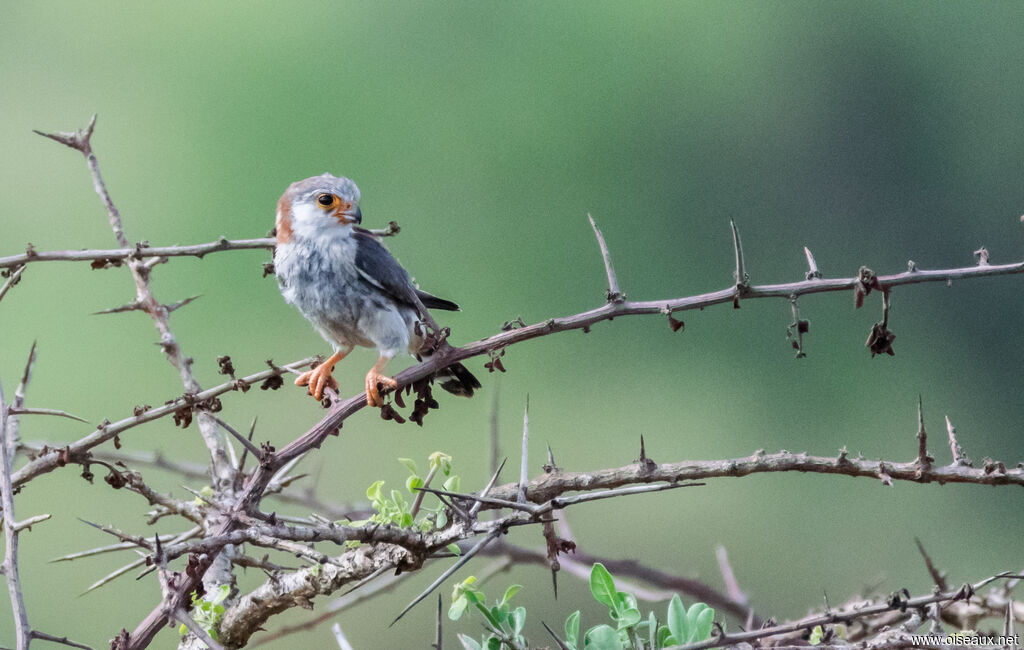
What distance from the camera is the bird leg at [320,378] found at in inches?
83.9

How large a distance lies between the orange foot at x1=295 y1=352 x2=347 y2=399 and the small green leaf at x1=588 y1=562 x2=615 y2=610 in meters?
0.85

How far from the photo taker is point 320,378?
7.16 feet

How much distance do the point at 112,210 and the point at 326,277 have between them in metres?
0.57

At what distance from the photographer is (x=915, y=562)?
165 inches

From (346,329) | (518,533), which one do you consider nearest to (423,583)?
(518,533)

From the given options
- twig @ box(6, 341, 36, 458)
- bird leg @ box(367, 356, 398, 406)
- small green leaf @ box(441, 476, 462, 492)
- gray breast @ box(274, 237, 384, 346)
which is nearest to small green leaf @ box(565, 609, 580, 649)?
small green leaf @ box(441, 476, 462, 492)

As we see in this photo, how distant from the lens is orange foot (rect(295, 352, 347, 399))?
6.98 ft

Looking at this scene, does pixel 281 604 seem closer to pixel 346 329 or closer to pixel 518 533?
pixel 346 329

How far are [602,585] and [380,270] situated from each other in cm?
110

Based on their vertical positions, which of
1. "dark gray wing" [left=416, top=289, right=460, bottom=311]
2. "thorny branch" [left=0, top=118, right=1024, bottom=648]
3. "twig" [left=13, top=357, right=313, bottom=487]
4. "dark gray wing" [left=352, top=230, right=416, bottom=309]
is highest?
"dark gray wing" [left=352, top=230, right=416, bottom=309]

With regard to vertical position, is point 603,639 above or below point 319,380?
A: below

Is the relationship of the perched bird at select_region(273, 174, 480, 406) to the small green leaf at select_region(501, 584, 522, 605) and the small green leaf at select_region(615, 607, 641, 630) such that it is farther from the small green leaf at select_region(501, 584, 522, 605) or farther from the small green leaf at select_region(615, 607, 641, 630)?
the small green leaf at select_region(615, 607, 641, 630)

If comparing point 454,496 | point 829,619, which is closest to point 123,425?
point 454,496

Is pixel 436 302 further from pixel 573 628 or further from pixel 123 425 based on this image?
pixel 573 628
